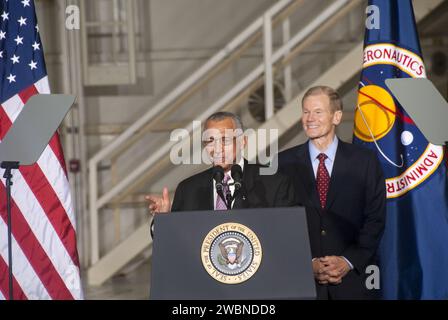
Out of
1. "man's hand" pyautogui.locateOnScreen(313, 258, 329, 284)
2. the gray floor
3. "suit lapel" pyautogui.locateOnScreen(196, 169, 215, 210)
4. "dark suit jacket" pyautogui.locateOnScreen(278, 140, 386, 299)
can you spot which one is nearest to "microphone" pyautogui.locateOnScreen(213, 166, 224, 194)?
"suit lapel" pyautogui.locateOnScreen(196, 169, 215, 210)

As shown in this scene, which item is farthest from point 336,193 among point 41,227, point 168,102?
point 168,102

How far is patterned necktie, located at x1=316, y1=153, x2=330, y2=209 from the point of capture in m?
3.66

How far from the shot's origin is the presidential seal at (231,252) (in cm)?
268

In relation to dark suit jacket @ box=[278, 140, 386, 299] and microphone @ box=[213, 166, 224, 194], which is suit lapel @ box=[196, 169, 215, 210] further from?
dark suit jacket @ box=[278, 140, 386, 299]

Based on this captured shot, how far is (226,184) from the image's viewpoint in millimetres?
2998

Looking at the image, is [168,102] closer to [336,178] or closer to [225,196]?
[336,178]

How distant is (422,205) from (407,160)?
0.27 m

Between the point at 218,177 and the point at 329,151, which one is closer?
the point at 218,177

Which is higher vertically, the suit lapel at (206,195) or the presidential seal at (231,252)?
the suit lapel at (206,195)

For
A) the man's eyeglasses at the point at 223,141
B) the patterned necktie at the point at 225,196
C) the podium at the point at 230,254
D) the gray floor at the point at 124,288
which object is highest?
the gray floor at the point at 124,288

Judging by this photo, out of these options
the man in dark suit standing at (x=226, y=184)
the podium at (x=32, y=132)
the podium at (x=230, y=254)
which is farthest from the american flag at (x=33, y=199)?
the podium at (x=230, y=254)

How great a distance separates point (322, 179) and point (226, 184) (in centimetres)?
80

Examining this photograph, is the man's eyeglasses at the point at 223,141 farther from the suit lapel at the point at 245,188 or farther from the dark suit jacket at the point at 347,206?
the dark suit jacket at the point at 347,206

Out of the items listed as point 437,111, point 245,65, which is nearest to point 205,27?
point 245,65
